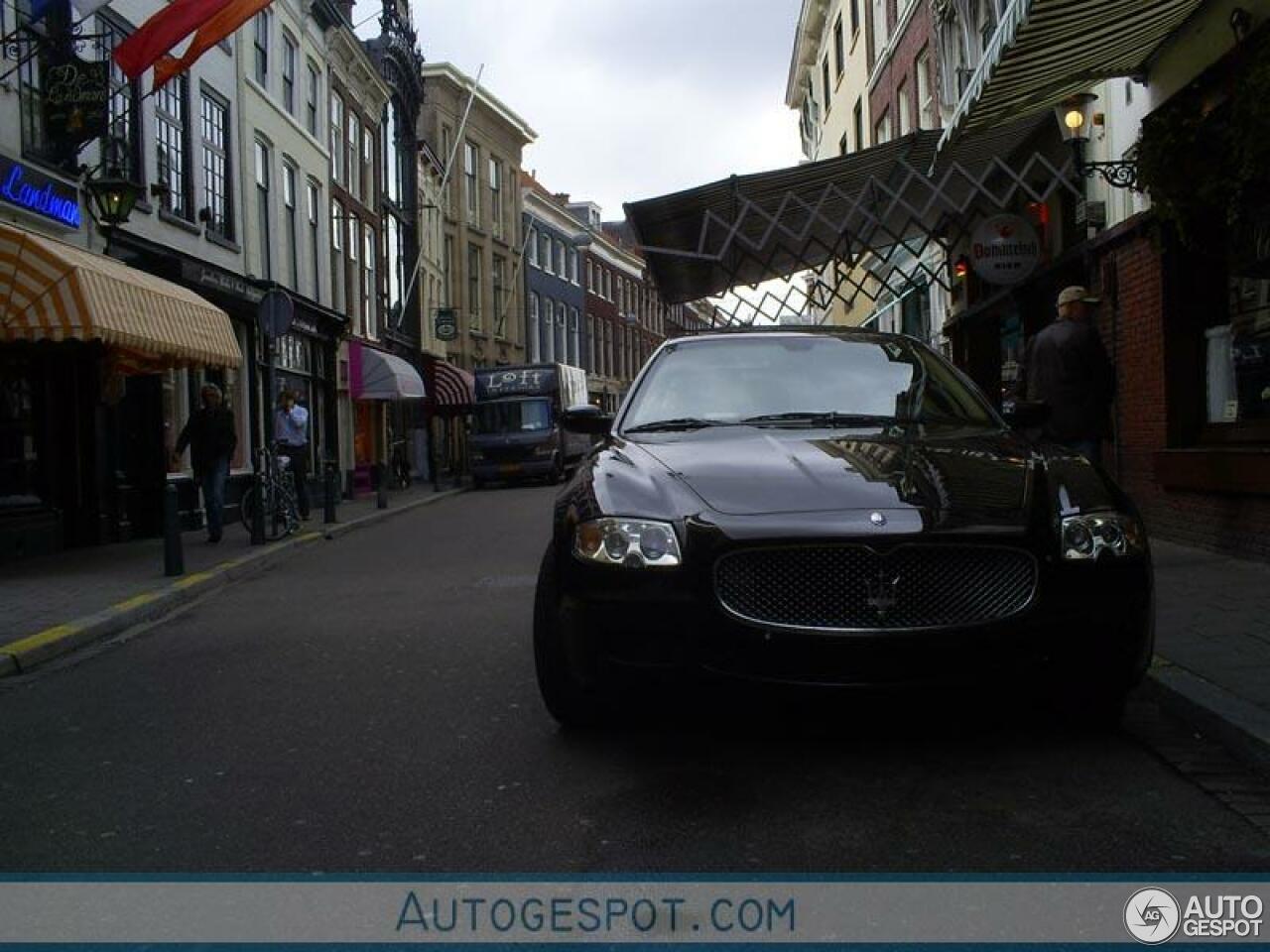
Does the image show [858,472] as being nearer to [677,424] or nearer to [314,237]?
[677,424]

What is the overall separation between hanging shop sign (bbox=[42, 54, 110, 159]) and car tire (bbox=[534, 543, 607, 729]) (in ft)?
34.7

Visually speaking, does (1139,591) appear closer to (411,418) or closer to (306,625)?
(306,625)

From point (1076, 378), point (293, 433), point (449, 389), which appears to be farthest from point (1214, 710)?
A: point (449, 389)

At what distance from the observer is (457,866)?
3264 mm

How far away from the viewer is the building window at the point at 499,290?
151 feet

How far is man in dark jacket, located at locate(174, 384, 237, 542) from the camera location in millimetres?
13672

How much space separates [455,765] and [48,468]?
36.7 ft

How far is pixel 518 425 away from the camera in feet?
100

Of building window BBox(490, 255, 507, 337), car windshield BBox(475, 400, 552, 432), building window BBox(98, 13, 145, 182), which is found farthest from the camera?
building window BBox(490, 255, 507, 337)

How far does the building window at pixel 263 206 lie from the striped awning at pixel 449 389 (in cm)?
1382

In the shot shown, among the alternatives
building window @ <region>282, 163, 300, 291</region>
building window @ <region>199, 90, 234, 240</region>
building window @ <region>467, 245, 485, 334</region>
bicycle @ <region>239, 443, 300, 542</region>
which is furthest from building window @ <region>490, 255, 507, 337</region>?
bicycle @ <region>239, 443, 300, 542</region>

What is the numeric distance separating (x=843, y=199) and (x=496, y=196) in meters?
33.5

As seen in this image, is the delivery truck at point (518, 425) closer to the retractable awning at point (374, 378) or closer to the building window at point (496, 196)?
the retractable awning at point (374, 378)
